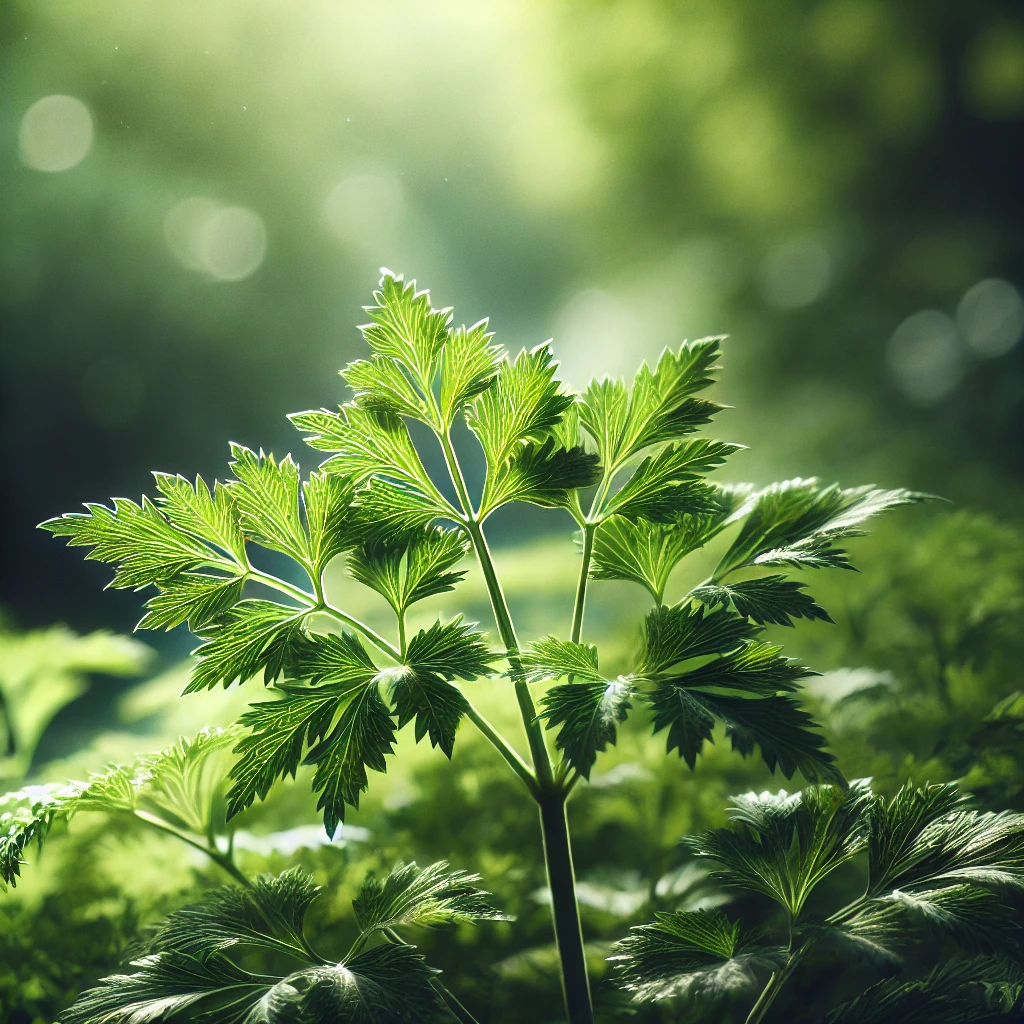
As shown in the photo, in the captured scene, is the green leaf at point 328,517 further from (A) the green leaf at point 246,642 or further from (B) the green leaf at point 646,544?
(B) the green leaf at point 646,544

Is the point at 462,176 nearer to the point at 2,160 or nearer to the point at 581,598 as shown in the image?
the point at 2,160

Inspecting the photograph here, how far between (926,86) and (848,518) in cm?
135

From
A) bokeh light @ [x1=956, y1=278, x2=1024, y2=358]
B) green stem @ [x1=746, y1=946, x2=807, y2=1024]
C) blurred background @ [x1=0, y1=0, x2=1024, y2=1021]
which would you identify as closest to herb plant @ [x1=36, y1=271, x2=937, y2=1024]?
green stem @ [x1=746, y1=946, x2=807, y2=1024]

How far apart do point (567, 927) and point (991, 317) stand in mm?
1485

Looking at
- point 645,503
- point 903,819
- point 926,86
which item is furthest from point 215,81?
point 926,86

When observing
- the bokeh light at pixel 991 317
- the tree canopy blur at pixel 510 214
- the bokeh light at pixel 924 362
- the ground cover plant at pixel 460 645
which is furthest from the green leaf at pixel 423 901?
the bokeh light at pixel 991 317

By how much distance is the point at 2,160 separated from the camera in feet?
3.21

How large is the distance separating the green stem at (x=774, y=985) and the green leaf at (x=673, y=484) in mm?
259

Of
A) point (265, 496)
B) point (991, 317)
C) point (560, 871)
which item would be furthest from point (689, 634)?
point (991, 317)

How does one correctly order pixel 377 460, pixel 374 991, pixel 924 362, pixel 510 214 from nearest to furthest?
pixel 374 991
pixel 377 460
pixel 510 214
pixel 924 362

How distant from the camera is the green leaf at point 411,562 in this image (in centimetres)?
48

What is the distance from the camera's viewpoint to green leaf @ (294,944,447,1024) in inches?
14.5

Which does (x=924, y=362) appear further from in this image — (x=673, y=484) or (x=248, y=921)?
(x=248, y=921)

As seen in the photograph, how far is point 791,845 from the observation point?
0.46 meters
